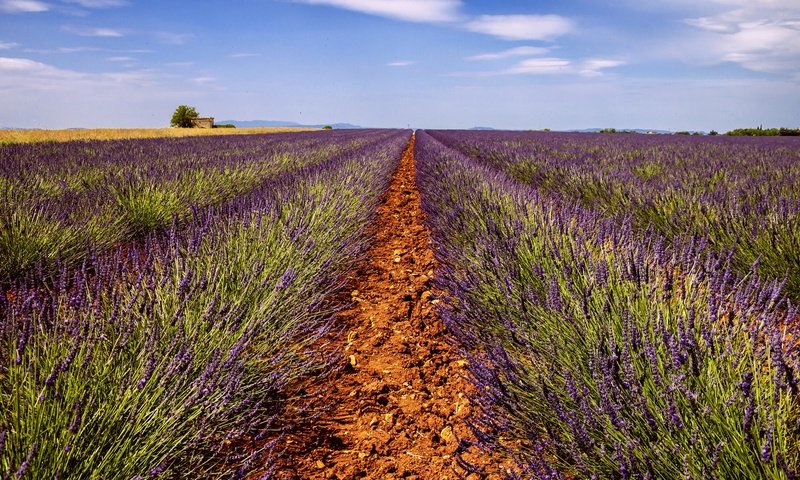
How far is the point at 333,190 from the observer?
17.7 feet

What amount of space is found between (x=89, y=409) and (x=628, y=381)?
1.50 m

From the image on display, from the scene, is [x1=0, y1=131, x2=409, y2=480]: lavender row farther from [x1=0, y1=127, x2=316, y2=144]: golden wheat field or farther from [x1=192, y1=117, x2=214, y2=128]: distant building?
[x1=192, y1=117, x2=214, y2=128]: distant building

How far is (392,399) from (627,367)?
1.38m

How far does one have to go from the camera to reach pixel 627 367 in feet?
4.07

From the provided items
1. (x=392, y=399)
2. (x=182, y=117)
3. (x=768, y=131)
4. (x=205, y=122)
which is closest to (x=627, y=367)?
(x=392, y=399)

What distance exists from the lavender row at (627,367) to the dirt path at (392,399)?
0.23 meters

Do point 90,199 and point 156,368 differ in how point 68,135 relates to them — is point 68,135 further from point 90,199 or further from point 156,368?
point 156,368

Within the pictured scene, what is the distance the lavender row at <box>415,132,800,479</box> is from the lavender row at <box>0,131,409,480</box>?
0.86 m

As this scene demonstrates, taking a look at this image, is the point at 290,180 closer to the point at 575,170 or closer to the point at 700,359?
the point at 575,170

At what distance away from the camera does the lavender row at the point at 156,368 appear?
1.21m

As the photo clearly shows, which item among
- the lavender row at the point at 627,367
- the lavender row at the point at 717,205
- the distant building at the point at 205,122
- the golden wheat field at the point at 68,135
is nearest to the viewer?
the lavender row at the point at 627,367

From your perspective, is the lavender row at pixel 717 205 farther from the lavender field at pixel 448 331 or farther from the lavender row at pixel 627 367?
the lavender row at pixel 627 367

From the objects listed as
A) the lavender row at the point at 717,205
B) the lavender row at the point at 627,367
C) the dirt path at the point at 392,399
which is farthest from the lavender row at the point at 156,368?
the lavender row at the point at 717,205

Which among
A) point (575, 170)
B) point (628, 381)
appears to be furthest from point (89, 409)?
point (575, 170)
